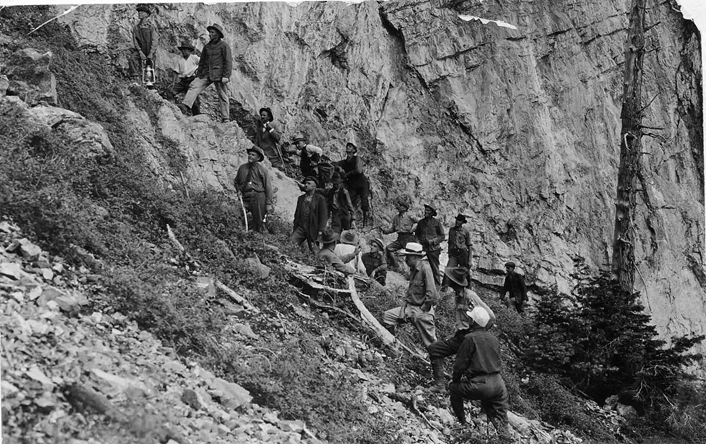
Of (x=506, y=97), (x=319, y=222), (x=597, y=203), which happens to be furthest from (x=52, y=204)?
(x=597, y=203)

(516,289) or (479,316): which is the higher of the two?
(479,316)

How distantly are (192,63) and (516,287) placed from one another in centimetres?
875

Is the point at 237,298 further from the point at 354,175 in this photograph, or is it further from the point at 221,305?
the point at 354,175

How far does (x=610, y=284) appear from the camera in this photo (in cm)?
1291

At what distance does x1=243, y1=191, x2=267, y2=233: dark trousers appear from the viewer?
463 inches

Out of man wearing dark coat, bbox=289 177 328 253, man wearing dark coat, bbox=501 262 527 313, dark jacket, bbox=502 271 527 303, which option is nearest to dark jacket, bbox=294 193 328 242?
man wearing dark coat, bbox=289 177 328 253

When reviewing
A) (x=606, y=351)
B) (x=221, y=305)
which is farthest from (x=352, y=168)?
(x=221, y=305)

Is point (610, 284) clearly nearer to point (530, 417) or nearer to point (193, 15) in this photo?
point (530, 417)

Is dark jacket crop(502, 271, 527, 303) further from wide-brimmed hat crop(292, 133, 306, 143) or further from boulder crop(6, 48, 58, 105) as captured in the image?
boulder crop(6, 48, 58, 105)

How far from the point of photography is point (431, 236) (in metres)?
14.6

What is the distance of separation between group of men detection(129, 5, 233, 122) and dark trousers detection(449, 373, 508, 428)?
8695mm

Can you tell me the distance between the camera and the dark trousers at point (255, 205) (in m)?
11.8

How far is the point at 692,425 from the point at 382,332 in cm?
527

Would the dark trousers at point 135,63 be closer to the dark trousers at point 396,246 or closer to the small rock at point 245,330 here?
the dark trousers at point 396,246
